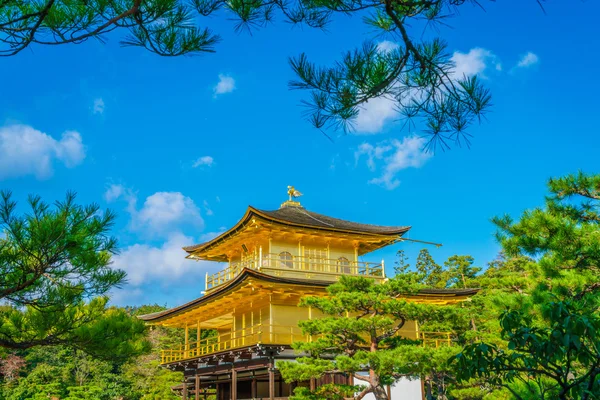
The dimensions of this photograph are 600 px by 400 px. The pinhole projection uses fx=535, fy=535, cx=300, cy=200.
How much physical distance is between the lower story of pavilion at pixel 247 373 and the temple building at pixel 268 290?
3 cm

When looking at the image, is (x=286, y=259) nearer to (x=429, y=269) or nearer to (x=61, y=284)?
(x=61, y=284)

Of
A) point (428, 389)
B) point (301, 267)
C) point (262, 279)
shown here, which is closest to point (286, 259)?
point (301, 267)

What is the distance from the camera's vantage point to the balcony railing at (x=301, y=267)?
14.8 m

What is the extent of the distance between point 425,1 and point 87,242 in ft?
12.5

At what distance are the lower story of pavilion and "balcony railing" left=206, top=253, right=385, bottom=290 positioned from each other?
233cm

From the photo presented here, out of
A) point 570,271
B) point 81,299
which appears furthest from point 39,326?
point 570,271

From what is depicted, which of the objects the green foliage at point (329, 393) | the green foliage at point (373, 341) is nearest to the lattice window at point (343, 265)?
the green foliage at point (373, 341)

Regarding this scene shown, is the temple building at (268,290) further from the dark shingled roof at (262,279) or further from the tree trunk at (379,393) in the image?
the tree trunk at (379,393)

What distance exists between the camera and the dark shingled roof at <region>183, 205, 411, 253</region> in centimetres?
1488

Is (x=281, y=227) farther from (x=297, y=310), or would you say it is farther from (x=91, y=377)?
(x=91, y=377)

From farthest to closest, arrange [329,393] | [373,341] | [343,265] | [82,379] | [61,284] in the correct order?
[82,379] < [343,265] < [373,341] < [329,393] < [61,284]

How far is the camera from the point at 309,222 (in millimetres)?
15938

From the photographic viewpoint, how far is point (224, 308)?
1597 centimetres

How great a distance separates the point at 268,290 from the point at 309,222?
3115mm
